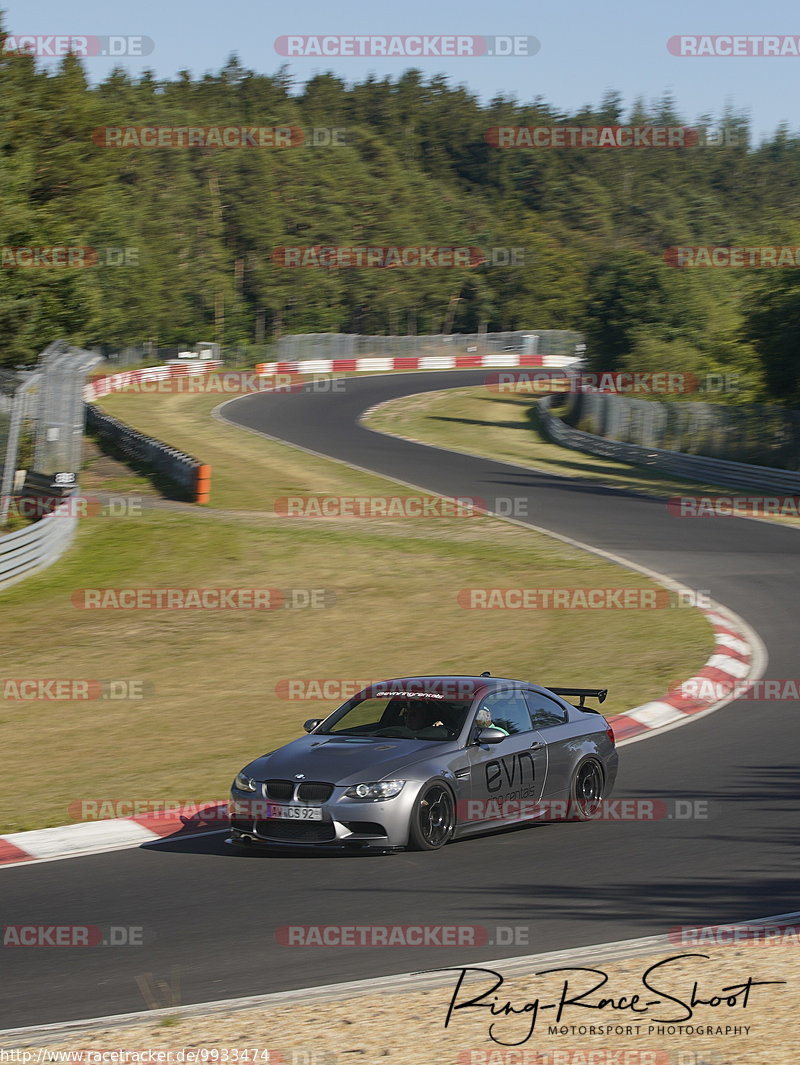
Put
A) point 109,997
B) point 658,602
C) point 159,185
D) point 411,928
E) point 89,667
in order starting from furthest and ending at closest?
point 159,185 → point 658,602 → point 89,667 → point 411,928 → point 109,997

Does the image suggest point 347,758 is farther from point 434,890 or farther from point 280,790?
point 434,890

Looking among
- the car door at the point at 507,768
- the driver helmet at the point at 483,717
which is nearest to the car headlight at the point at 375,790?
the car door at the point at 507,768

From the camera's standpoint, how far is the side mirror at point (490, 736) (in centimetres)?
959

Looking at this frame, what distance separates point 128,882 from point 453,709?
2793 mm

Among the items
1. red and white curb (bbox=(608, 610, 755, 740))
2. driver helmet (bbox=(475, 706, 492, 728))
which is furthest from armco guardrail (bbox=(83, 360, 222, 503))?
driver helmet (bbox=(475, 706, 492, 728))

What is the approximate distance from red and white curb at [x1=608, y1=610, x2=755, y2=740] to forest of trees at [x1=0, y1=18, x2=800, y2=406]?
23.7 meters

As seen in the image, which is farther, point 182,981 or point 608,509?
point 608,509

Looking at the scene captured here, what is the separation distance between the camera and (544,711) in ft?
34.6

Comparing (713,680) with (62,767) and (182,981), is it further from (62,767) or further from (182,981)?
(182,981)

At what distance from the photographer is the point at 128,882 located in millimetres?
8562

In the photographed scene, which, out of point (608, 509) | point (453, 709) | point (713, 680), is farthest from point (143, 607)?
point (608, 509)

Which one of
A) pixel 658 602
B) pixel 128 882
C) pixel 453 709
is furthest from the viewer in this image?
pixel 658 602

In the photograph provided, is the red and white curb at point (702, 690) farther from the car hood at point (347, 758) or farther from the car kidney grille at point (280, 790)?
the car kidney grille at point (280, 790)

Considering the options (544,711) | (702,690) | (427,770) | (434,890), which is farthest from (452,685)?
(702,690)
